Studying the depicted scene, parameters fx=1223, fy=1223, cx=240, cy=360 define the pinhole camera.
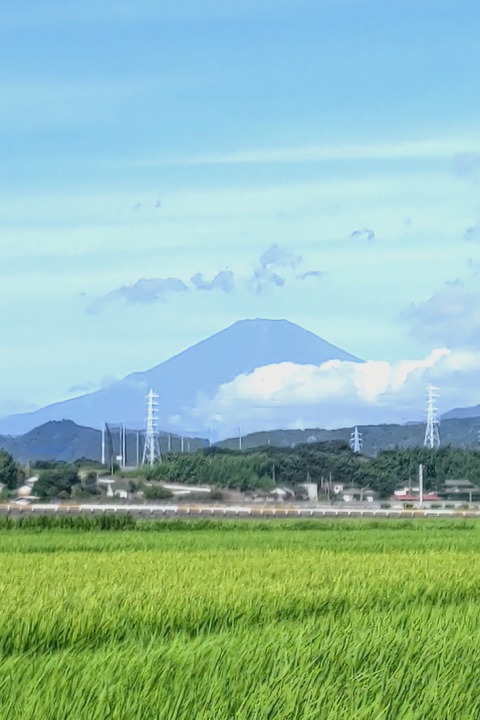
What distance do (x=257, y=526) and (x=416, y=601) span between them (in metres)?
23.8

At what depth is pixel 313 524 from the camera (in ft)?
123

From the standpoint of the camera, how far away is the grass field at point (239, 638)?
5.08 meters

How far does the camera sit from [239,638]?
7.01 m

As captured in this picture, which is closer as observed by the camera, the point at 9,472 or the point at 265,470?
the point at 9,472

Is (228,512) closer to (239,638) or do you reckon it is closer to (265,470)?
(265,470)

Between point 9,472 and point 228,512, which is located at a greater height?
point 9,472

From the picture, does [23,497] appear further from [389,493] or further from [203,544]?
[203,544]

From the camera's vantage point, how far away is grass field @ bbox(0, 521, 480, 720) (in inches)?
200

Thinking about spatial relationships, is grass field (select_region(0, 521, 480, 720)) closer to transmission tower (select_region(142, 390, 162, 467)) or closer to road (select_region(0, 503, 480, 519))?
road (select_region(0, 503, 480, 519))

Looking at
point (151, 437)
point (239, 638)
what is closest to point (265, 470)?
point (151, 437)

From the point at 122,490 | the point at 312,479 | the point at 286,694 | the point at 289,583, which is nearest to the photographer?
the point at 286,694

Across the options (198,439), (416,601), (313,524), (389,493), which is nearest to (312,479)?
(389,493)

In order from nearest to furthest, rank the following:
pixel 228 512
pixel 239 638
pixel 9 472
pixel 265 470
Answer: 1. pixel 239 638
2. pixel 228 512
3. pixel 9 472
4. pixel 265 470

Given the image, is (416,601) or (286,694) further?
(416,601)
